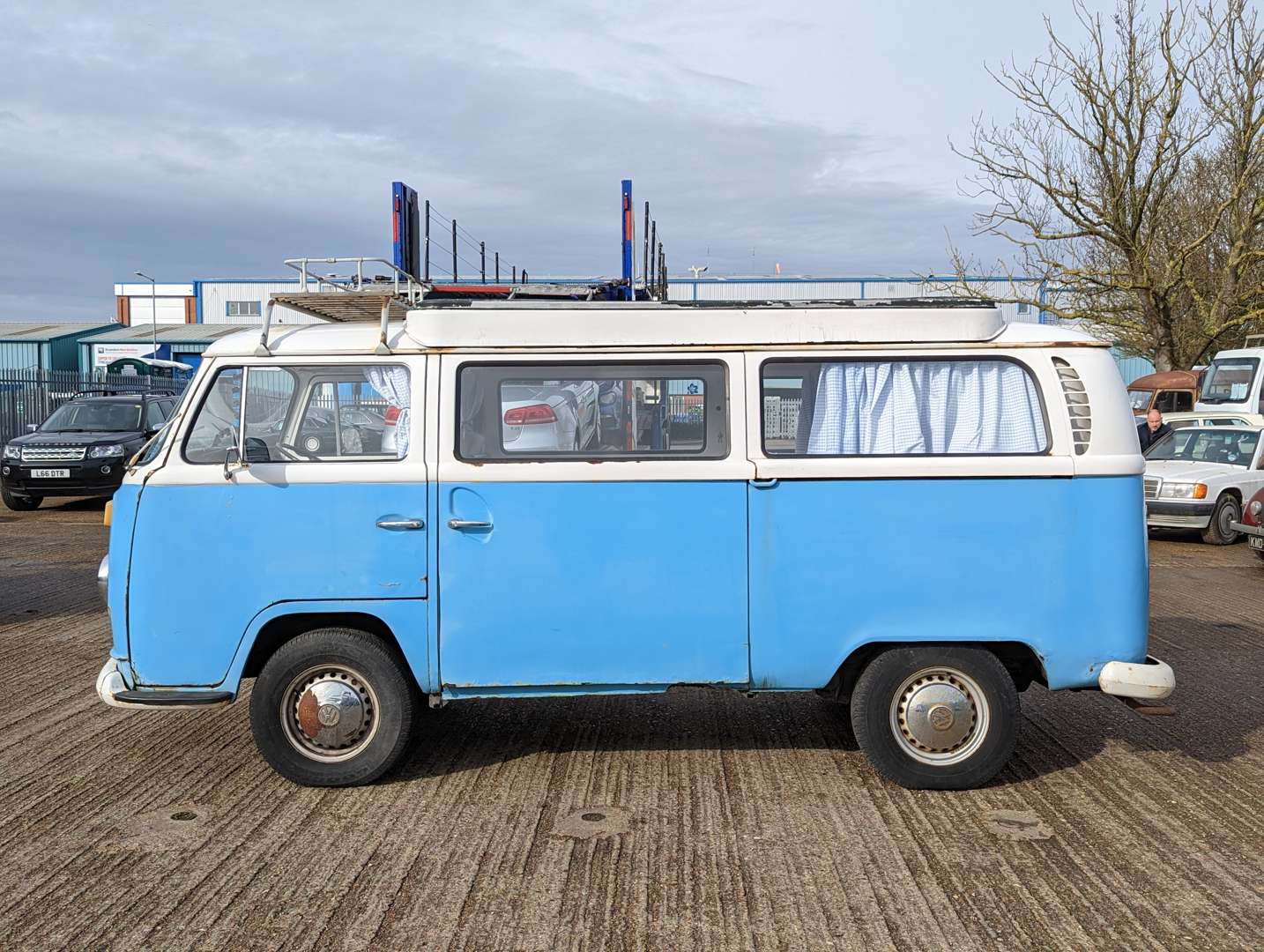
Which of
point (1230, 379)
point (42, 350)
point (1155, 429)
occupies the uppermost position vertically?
point (42, 350)

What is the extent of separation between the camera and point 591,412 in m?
5.19

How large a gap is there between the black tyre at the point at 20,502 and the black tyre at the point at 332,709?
1432 cm

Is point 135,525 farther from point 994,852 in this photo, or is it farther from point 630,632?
point 994,852

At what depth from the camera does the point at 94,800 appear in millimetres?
5172

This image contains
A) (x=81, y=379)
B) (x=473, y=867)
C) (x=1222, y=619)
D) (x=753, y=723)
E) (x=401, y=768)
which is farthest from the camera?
(x=81, y=379)

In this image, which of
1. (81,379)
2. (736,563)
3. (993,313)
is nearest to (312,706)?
(736,563)

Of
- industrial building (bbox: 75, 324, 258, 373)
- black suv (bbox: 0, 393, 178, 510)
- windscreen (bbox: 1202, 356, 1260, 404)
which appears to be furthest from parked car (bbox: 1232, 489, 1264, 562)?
industrial building (bbox: 75, 324, 258, 373)

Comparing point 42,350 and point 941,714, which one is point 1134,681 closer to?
point 941,714

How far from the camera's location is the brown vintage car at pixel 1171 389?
21.3m

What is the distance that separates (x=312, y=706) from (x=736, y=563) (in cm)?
205

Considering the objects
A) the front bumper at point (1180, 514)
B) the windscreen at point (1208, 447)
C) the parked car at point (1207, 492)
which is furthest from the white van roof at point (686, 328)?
the windscreen at point (1208, 447)

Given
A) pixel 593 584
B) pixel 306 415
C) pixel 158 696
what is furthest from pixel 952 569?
pixel 158 696

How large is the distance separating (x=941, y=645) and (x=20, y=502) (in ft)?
55.1

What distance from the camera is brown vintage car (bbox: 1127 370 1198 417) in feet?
69.8
